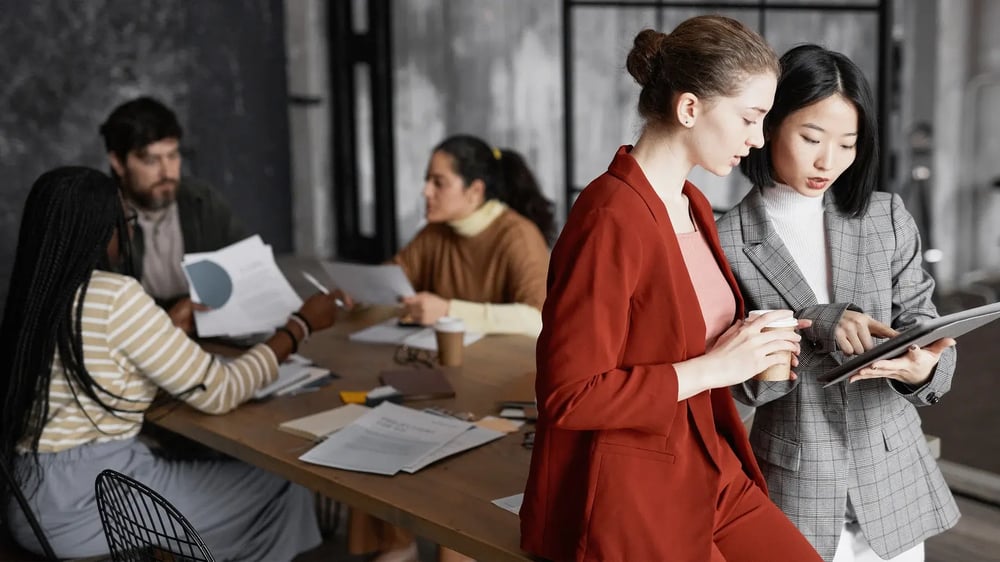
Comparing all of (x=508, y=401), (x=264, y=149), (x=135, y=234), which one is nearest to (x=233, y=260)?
(x=135, y=234)

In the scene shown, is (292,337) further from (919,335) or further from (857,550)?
(919,335)

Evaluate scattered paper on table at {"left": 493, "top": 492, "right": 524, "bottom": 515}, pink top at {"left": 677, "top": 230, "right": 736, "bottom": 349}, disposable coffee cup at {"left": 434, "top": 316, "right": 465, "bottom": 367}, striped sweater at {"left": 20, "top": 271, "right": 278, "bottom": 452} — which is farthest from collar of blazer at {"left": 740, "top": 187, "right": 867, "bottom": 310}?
striped sweater at {"left": 20, "top": 271, "right": 278, "bottom": 452}

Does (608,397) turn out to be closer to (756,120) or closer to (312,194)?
(756,120)

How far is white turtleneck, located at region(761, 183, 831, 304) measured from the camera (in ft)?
6.56

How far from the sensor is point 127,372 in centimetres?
254

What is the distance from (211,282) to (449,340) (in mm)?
718

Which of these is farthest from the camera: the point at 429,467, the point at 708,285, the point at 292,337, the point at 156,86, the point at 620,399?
the point at 156,86

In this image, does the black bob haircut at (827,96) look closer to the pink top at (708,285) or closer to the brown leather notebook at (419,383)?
the pink top at (708,285)

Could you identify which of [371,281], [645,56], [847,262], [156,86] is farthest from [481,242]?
[156,86]

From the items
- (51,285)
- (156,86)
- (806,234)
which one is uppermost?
(156,86)

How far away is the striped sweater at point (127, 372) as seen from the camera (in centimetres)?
247

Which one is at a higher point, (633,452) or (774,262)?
(774,262)

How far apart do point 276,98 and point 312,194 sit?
0.64 m

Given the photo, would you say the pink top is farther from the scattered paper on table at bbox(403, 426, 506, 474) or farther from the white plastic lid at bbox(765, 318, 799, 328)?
the scattered paper on table at bbox(403, 426, 506, 474)
